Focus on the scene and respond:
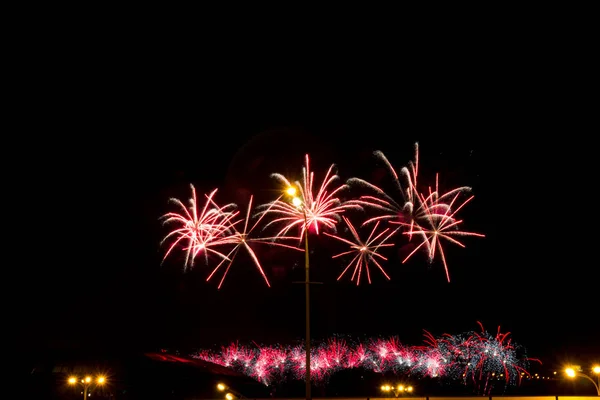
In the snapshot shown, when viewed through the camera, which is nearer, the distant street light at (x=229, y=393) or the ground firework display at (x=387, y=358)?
the distant street light at (x=229, y=393)

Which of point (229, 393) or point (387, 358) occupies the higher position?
point (387, 358)

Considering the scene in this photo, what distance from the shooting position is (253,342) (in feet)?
336

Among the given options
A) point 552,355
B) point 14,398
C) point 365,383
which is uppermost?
point 552,355

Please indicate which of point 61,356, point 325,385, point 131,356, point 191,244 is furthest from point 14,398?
point 325,385

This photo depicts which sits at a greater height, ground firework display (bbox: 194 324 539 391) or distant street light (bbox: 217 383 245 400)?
ground firework display (bbox: 194 324 539 391)

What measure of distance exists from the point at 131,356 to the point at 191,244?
7317 millimetres

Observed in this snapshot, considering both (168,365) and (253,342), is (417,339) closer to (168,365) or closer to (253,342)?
(253,342)

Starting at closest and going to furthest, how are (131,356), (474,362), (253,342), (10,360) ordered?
(131,356) → (10,360) → (474,362) → (253,342)

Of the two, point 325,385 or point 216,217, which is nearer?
point 216,217

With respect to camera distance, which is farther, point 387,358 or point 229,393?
point 387,358

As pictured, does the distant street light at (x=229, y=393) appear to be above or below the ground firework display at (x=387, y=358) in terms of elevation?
below

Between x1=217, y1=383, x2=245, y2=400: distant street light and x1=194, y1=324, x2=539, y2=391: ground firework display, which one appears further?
x1=194, y1=324, x2=539, y2=391: ground firework display

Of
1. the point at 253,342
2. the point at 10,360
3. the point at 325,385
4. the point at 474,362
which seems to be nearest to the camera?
the point at 10,360

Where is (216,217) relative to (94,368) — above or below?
above
